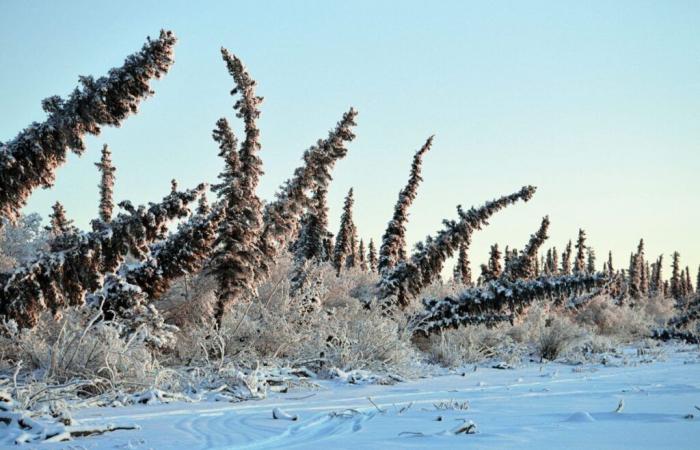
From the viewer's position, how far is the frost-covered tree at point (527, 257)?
22312 millimetres

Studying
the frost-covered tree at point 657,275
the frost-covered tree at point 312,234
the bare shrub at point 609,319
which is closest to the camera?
the bare shrub at point 609,319

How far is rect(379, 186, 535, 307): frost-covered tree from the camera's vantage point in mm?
17938

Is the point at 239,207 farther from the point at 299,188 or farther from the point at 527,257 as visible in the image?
the point at 527,257

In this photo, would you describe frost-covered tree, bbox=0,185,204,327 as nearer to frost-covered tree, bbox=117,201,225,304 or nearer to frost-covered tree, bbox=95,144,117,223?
frost-covered tree, bbox=117,201,225,304

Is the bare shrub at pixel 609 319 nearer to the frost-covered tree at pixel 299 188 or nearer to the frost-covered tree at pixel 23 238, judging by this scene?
the frost-covered tree at pixel 299 188

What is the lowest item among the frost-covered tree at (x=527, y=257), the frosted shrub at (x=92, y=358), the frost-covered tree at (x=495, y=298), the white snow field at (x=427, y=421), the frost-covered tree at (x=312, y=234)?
the white snow field at (x=427, y=421)

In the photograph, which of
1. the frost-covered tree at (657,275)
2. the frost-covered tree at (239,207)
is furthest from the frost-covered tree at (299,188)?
the frost-covered tree at (657,275)

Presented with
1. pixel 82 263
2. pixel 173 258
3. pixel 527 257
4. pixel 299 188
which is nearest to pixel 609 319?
pixel 527 257

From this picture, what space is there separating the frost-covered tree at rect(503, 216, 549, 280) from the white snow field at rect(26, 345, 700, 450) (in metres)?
11.8

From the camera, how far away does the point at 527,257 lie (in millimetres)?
23516

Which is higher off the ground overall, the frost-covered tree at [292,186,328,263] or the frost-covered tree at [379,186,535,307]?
the frost-covered tree at [292,186,328,263]

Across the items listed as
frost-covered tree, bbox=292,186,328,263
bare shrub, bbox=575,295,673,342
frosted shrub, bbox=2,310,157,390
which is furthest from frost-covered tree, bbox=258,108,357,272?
frost-covered tree, bbox=292,186,328,263

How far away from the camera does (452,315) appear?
55.8 feet

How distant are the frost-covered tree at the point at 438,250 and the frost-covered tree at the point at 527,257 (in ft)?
6.39
